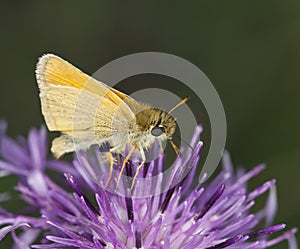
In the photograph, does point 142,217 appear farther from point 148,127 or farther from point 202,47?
point 202,47

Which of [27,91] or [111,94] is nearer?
[111,94]

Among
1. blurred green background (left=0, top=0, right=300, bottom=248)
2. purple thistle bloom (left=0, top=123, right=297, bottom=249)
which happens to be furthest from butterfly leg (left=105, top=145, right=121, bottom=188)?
blurred green background (left=0, top=0, right=300, bottom=248)

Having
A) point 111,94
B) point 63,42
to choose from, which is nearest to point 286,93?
point 63,42

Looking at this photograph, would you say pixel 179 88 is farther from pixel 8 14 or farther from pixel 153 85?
pixel 8 14

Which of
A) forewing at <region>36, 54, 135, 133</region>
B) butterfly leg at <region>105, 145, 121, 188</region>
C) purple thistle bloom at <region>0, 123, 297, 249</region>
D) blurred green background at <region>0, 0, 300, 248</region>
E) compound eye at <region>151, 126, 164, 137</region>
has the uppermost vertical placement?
blurred green background at <region>0, 0, 300, 248</region>

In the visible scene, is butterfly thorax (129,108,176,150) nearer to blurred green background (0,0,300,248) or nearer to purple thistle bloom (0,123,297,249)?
purple thistle bloom (0,123,297,249)

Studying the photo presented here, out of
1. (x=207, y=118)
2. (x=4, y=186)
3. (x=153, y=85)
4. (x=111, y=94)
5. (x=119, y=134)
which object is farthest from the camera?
(x=153, y=85)

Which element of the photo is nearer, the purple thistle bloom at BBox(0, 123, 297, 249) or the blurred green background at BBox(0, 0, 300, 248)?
the purple thistle bloom at BBox(0, 123, 297, 249)
